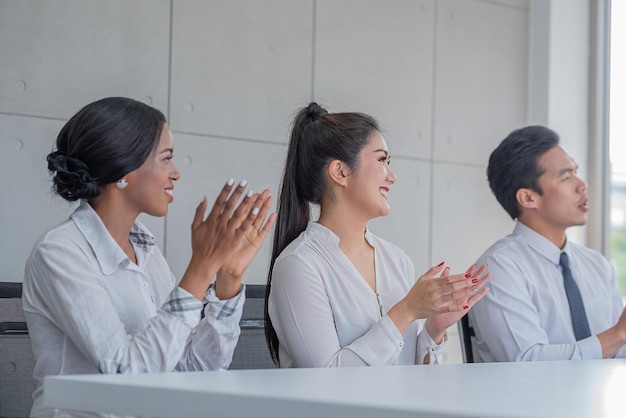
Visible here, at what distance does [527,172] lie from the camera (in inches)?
132

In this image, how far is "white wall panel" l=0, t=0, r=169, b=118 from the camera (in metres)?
3.18

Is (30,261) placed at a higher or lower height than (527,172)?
lower

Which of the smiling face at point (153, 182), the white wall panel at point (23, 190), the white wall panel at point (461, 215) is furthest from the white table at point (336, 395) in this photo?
the white wall panel at point (461, 215)

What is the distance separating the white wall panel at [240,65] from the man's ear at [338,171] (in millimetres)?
1098

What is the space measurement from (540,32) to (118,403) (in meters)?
3.88

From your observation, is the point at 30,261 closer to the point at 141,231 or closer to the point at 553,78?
the point at 141,231

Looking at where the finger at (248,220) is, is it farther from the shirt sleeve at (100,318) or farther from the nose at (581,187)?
the nose at (581,187)

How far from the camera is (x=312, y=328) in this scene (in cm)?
A: 238

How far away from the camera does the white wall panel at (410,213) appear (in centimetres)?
421

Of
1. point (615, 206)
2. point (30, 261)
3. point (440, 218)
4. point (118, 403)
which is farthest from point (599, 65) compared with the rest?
point (118, 403)

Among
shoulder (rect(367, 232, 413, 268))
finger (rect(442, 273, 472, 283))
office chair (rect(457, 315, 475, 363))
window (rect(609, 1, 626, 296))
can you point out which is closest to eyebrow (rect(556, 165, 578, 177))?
office chair (rect(457, 315, 475, 363))

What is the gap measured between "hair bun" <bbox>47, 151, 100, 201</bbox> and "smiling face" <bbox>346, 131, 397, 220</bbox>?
79 centimetres

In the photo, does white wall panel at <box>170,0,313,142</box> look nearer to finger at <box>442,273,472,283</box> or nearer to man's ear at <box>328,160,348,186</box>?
man's ear at <box>328,160,348,186</box>

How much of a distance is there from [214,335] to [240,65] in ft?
5.89
